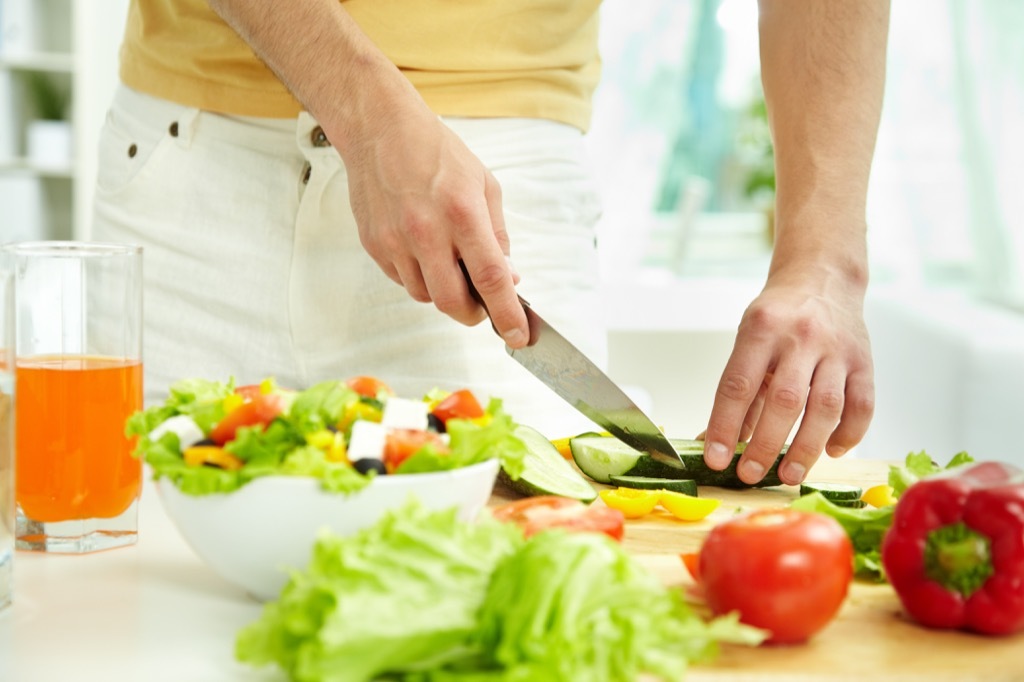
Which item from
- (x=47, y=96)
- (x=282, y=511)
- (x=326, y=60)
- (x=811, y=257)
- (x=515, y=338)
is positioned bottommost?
(x=282, y=511)

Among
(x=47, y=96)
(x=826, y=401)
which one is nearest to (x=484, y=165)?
(x=826, y=401)

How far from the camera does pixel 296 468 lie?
0.89m

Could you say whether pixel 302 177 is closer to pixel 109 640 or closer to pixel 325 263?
pixel 325 263

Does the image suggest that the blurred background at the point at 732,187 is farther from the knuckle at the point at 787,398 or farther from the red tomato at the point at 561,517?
the red tomato at the point at 561,517

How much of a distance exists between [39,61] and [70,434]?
4524mm

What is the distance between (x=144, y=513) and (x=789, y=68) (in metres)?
1.13

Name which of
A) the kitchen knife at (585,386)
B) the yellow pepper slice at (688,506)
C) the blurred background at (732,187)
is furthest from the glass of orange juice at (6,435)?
the blurred background at (732,187)

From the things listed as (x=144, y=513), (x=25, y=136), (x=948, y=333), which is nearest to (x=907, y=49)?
(x=948, y=333)

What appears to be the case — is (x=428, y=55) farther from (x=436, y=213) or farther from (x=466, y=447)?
(x=466, y=447)

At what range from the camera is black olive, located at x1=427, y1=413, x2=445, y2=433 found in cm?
100

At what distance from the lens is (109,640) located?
916 millimetres

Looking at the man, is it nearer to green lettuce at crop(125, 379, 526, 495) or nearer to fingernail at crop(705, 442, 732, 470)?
fingernail at crop(705, 442, 732, 470)

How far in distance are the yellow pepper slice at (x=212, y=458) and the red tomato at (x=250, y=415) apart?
3 centimetres

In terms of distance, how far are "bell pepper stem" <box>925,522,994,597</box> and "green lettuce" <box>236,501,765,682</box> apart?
0.81 ft
